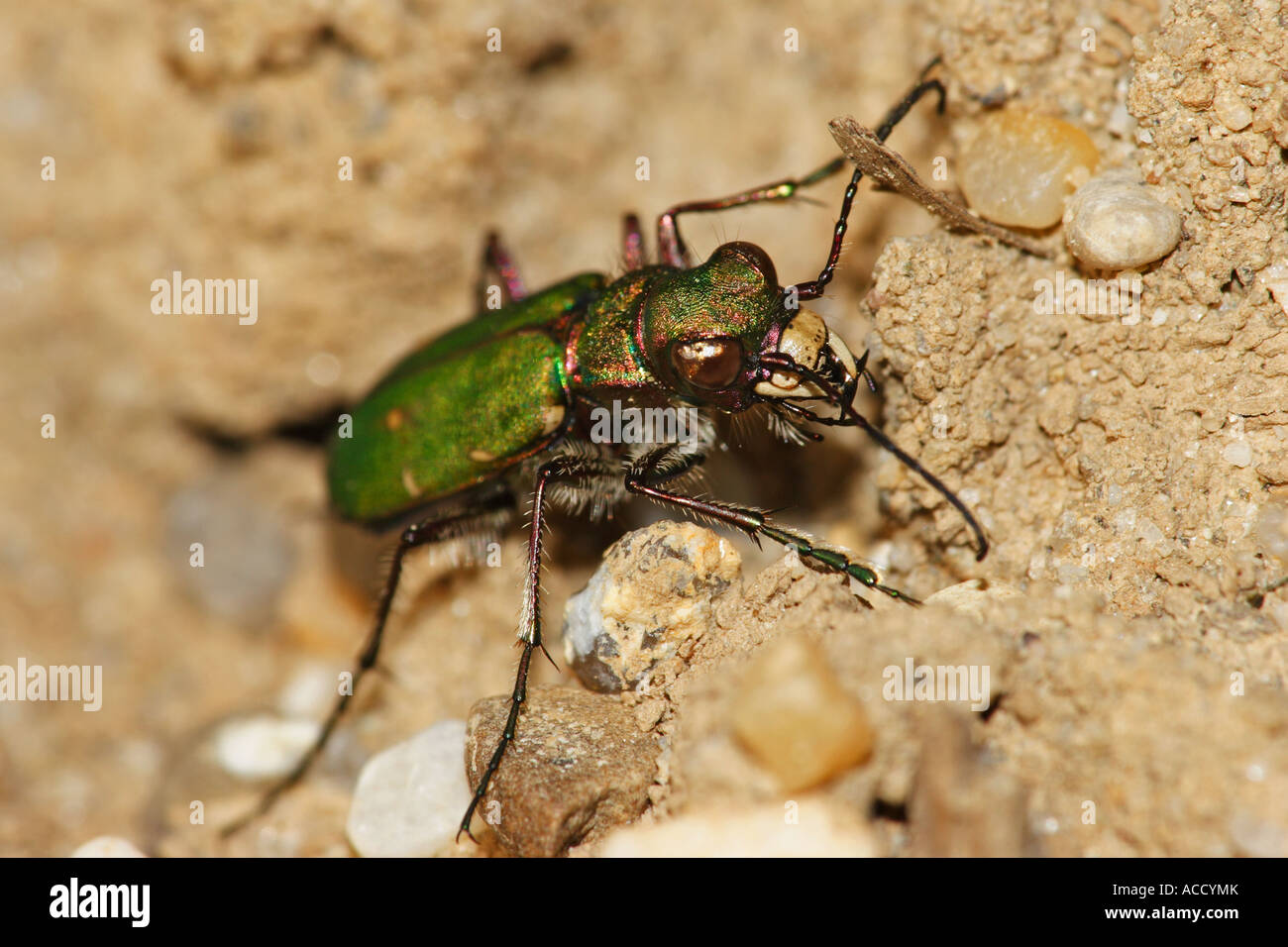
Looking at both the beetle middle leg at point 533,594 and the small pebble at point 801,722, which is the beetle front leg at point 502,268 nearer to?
the beetle middle leg at point 533,594

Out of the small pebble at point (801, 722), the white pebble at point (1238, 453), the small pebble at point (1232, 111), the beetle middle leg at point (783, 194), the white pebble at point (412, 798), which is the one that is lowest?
the white pebble at point (412, 798)

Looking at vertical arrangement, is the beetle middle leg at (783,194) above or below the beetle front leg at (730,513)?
above

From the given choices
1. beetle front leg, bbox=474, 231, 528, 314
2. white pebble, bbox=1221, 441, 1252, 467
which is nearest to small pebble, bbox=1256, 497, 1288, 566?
white pebble, bbox=1221, 441, 1252, 467

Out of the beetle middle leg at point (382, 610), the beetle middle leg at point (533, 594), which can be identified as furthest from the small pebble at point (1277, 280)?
the beetle middle leg at point (382, 610)

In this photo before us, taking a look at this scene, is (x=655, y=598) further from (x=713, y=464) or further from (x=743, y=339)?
(x=713, y=464)

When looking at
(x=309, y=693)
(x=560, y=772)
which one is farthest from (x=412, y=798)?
(x=309, y=693)

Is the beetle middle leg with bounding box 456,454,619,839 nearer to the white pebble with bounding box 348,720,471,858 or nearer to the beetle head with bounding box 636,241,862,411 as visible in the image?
the white pebble with bounding box 348,720,471,858

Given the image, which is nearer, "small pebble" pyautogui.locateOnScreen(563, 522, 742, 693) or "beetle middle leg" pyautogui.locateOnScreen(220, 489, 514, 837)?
"small pebble" pyautogui.locateOnScreen(563, 522, 742, 693)
